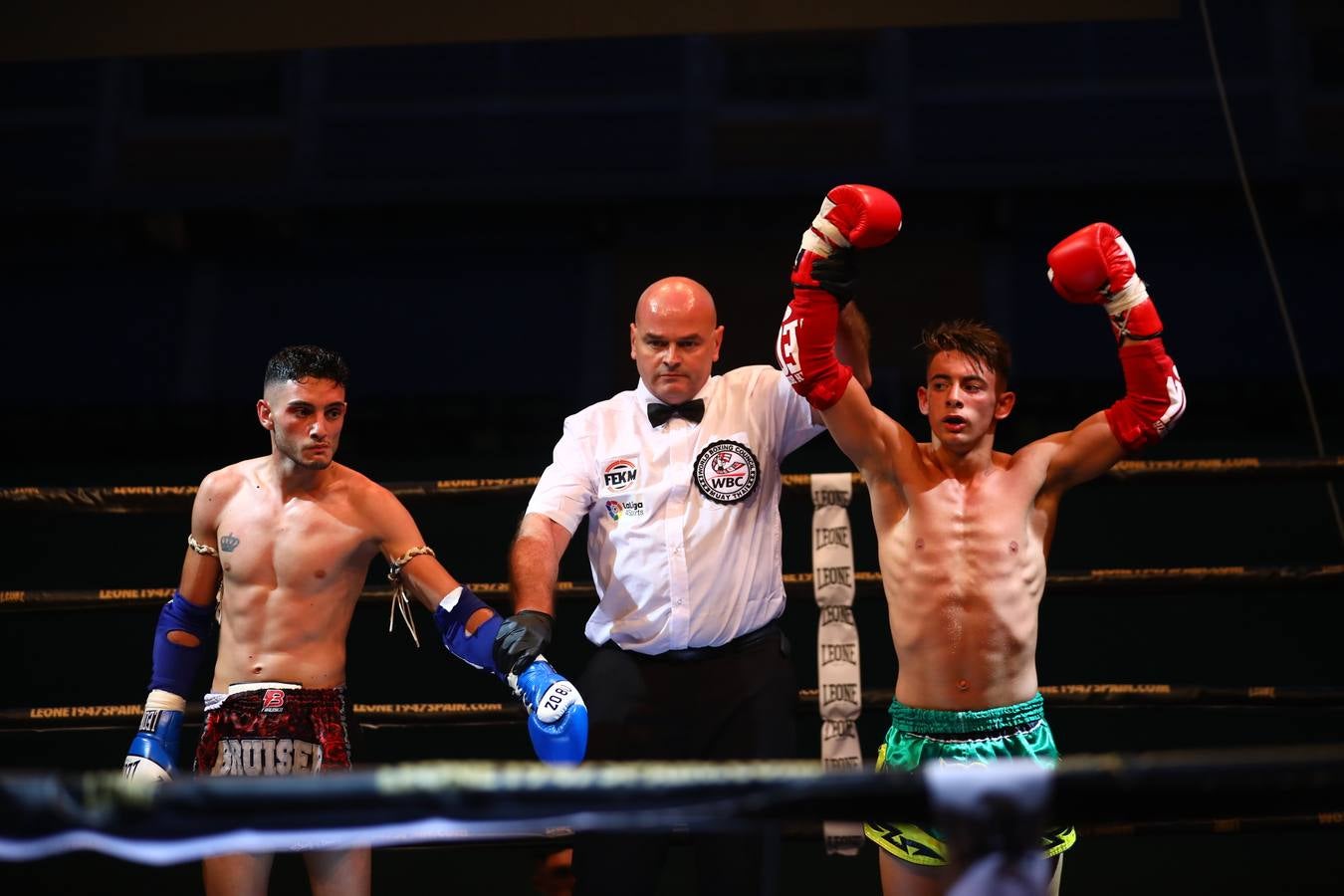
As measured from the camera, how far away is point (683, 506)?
96.7 inches

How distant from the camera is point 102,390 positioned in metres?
8.63

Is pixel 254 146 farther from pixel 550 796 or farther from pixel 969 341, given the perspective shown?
pixel 550 796

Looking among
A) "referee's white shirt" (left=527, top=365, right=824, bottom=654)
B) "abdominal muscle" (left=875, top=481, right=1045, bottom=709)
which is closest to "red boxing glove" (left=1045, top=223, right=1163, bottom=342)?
"abdominal muscle" (left=875, top=481, right=1045, bottom=709)

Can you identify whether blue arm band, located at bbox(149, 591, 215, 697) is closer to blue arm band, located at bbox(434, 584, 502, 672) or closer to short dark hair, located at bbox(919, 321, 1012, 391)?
blue arm band, located at bbox(434, 584, 502, 672)

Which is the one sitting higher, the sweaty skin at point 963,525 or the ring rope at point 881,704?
the sweaty skin at point 963,525

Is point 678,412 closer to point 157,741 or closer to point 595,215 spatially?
point 157,741

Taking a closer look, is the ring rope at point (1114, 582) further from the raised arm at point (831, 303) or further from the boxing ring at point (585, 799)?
the boxing ring at point (585, 799)

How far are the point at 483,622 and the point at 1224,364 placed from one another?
720cm

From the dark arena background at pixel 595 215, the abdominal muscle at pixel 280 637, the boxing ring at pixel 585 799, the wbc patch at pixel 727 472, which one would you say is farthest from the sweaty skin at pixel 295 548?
the dark arena background at pixel 595 215

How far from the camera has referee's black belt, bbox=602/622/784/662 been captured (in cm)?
237

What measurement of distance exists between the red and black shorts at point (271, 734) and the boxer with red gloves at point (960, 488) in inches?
44.9

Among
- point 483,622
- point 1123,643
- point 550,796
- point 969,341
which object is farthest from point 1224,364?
point 550,796

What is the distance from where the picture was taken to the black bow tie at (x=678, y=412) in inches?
99.9

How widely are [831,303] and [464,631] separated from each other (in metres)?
1.00
